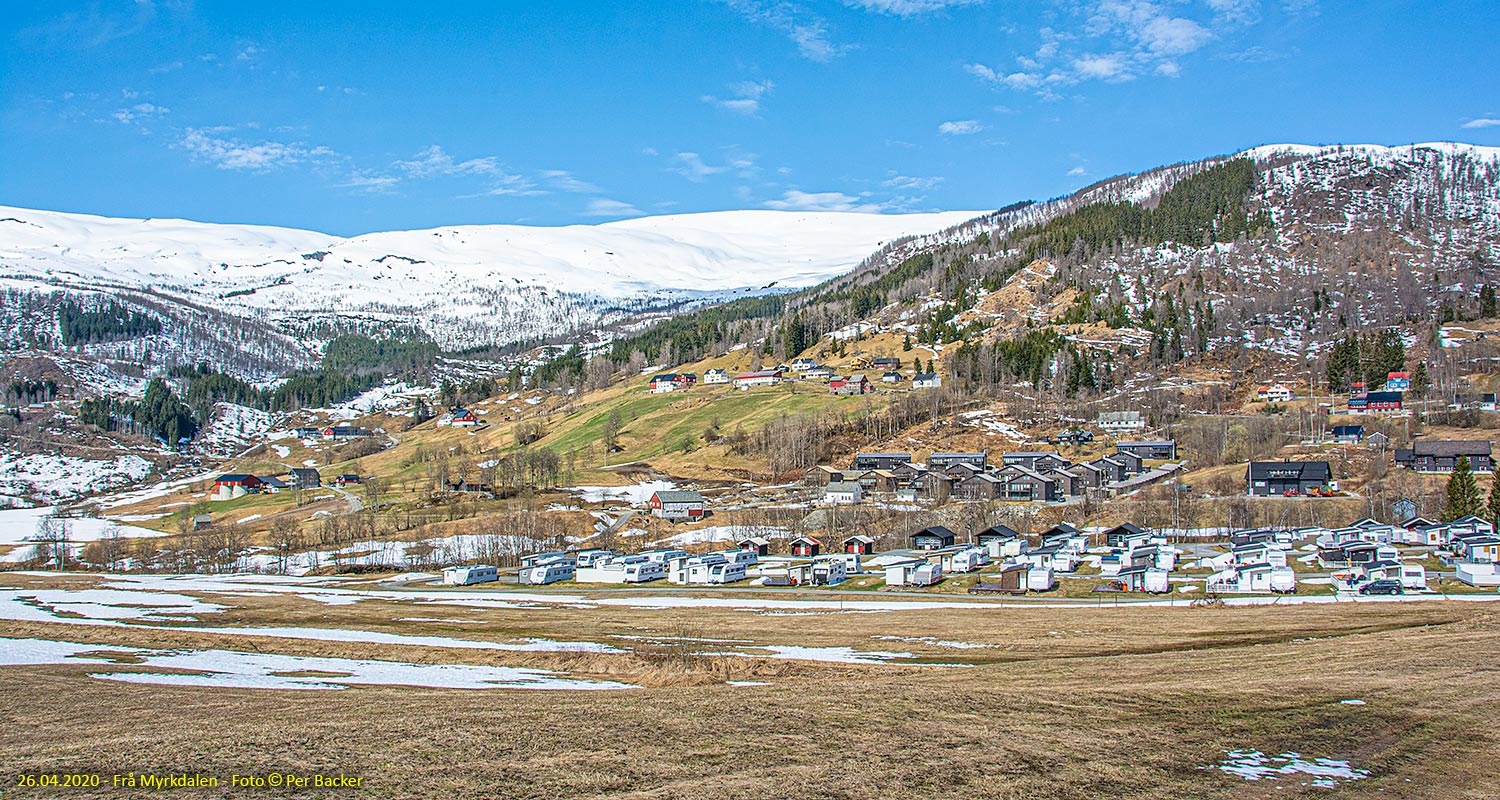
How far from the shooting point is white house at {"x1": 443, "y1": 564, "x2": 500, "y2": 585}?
77.3 metres

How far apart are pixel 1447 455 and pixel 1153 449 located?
32.1 metres

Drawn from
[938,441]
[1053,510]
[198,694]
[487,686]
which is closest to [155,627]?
[198,694]

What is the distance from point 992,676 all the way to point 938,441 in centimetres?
11319

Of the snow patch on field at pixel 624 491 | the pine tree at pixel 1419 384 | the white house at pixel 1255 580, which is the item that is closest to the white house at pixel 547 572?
the snow patch on field at pixel 624 491

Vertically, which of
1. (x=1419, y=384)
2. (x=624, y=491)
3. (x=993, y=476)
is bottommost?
(x=624, y=491)

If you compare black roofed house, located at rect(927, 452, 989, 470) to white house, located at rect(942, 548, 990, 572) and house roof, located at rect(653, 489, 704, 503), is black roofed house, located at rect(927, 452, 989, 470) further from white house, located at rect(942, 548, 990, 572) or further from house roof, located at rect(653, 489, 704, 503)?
white house, located at rect(942, 548, 990, 572)

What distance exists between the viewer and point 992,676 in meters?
27.8

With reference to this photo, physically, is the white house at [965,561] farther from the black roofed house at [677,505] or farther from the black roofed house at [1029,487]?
the black roofed house at [677,505]

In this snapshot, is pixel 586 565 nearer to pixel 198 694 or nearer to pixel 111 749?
pixel 198 694

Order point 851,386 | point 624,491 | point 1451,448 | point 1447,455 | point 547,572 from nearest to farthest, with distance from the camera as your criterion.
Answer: point 547,572 → point 1447,455 → point 1451,448 → point 624,491 → point 851,386

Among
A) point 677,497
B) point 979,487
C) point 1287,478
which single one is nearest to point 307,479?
point 677,497

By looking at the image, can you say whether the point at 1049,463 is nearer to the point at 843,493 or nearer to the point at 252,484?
the point at 843,493

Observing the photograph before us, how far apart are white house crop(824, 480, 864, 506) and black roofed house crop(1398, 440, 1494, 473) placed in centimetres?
5870

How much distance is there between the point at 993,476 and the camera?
11444 centimetres
